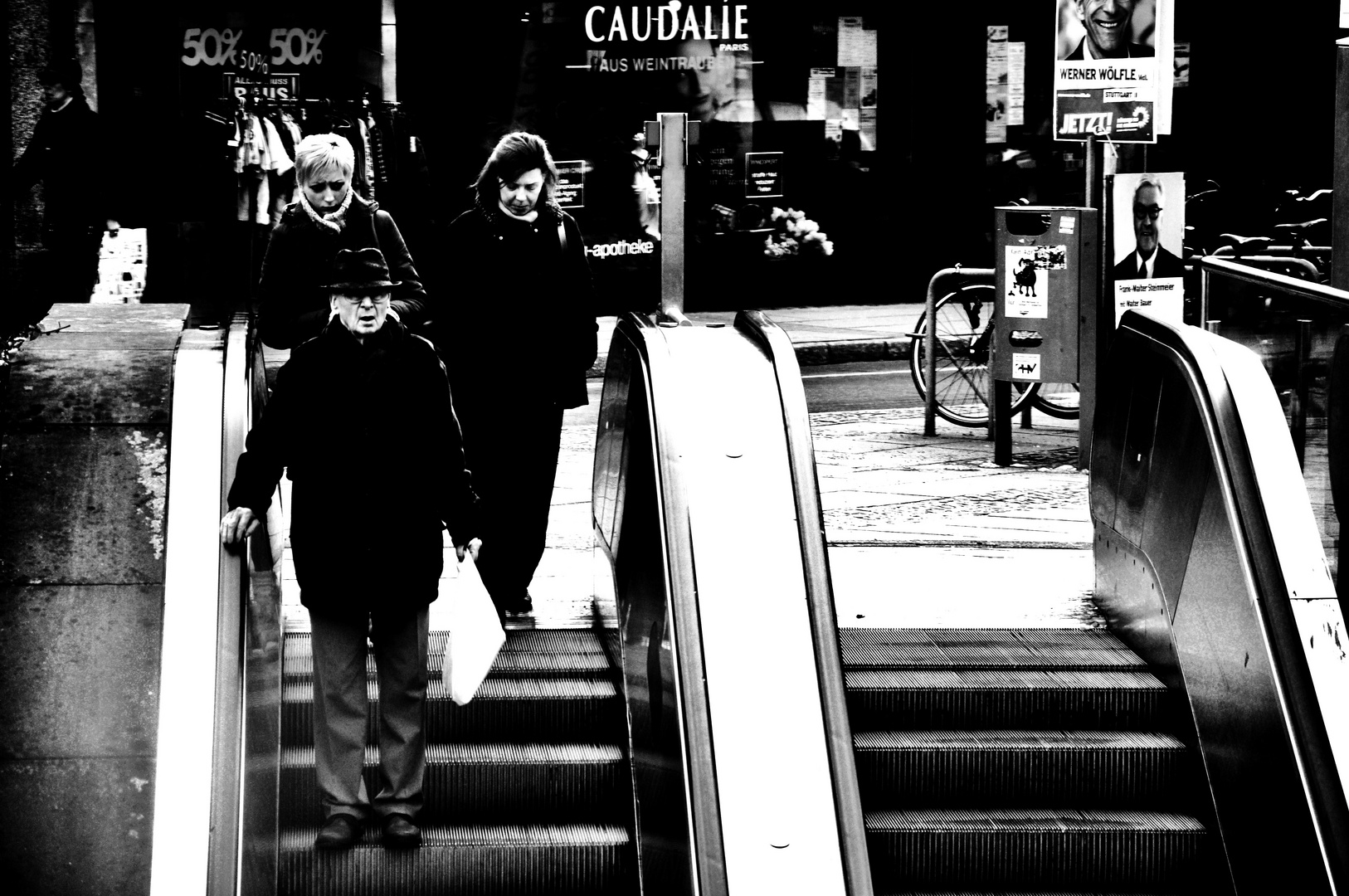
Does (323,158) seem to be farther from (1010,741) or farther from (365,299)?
(1010,741)

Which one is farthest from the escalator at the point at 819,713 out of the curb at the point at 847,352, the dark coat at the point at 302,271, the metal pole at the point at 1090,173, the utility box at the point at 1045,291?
the curb at the point at 847,352

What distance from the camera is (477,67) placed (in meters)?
15.8

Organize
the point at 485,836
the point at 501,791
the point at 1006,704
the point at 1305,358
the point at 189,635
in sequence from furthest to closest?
1. the point at 1006,704
2. the point at 1305,358
3. the point at 501,791
4. the point at 485,836
5. the point at 189,635

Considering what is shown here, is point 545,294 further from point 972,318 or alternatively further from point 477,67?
point 477,67

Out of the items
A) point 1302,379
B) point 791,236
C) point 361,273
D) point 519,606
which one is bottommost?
point 519,606

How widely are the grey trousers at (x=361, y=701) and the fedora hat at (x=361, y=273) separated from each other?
0.85m

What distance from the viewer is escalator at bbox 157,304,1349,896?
4.96 m

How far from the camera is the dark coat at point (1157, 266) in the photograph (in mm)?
9719

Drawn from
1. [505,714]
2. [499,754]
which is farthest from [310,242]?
[499,754]

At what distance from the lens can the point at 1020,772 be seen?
585 centimetres

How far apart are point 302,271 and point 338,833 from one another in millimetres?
1895

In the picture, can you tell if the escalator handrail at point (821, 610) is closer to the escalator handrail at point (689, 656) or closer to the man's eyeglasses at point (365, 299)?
the escalator handrail at point (689, 656)

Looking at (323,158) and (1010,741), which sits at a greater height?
(323,158)

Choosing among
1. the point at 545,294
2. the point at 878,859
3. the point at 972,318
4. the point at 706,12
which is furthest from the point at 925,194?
the point at 878,859
